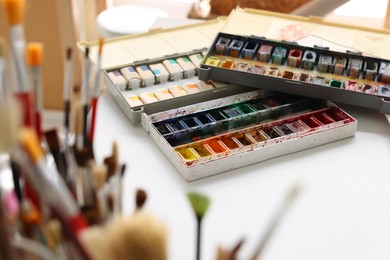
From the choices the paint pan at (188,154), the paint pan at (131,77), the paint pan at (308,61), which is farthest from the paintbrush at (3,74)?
the paint pan at (308,61)

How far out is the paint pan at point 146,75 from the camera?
0.84 meters

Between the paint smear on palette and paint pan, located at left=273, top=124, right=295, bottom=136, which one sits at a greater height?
the paint smear on palette

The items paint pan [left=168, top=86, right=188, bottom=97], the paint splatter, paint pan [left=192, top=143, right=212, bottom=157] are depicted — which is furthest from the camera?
the paint splatter

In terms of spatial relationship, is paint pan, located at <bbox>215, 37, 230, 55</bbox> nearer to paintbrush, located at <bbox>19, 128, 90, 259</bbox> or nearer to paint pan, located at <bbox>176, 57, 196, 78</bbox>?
paint pan, located at <bbox>176, 57, 196, 78</bbox>

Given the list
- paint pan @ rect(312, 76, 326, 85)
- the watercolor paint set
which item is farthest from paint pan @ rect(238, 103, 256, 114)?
paint pan @ rect(312, 76, 326, 85)

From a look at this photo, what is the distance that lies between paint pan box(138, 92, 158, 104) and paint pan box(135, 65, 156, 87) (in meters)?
0.03

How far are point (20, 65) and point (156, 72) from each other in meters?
0.49

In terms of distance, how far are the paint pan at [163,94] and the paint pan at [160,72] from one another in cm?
3

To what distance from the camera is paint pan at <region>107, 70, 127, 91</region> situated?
0.82 metres

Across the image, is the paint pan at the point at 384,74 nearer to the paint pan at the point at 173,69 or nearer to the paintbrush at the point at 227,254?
the paint pan at the point at 173,69

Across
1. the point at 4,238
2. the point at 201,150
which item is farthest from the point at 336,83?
the point at 4,238

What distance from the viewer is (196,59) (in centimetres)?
90

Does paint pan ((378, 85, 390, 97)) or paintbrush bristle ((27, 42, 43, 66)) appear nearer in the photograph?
paintbrush bristle ((27, 42, 43, 66))

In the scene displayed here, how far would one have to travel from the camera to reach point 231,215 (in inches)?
25.4
